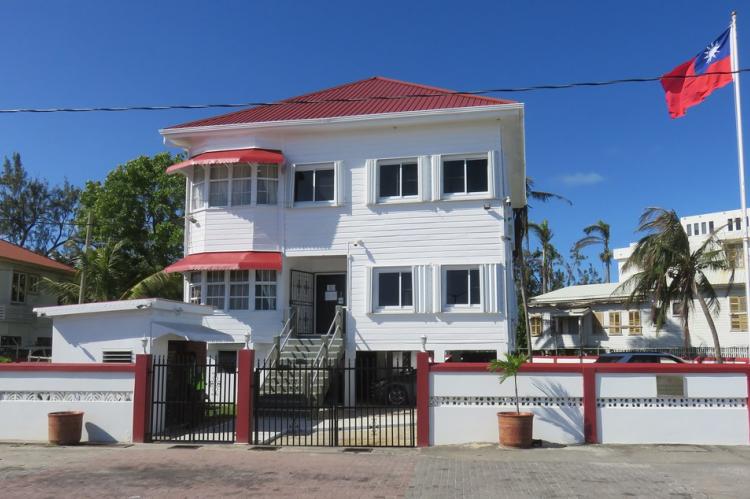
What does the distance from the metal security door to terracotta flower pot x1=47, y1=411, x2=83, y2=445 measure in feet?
26.8

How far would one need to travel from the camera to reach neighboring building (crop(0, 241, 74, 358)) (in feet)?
110

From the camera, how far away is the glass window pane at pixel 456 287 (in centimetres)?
1953

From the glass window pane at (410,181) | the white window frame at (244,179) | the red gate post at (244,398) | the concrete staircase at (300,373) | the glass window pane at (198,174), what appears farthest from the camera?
the glass window pane at (198,174)

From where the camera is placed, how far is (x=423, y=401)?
1291 cm

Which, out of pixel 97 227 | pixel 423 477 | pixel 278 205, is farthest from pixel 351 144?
pixel 97 227

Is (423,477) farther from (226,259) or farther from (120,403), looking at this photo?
(226,259)

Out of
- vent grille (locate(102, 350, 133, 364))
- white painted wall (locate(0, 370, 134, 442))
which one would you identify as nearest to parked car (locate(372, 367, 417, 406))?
vent grille (locate(102, 350, 133, 364))

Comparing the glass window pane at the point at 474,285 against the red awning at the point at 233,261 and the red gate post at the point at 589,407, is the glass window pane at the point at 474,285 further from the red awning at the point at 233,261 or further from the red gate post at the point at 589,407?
the red gate post at the point at 589,407

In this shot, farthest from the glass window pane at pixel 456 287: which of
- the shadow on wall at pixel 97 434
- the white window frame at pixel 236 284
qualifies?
the shadow on wall at pixel 97 434

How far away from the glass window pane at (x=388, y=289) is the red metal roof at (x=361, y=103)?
194 inches

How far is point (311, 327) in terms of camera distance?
22141mm

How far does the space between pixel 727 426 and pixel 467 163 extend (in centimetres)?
1013

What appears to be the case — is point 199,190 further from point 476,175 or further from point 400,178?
point 476,175

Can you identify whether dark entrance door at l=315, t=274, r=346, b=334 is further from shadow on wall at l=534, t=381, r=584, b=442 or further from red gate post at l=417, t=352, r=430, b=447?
shadow on wall at l=534, t=381, r=584, b=442
